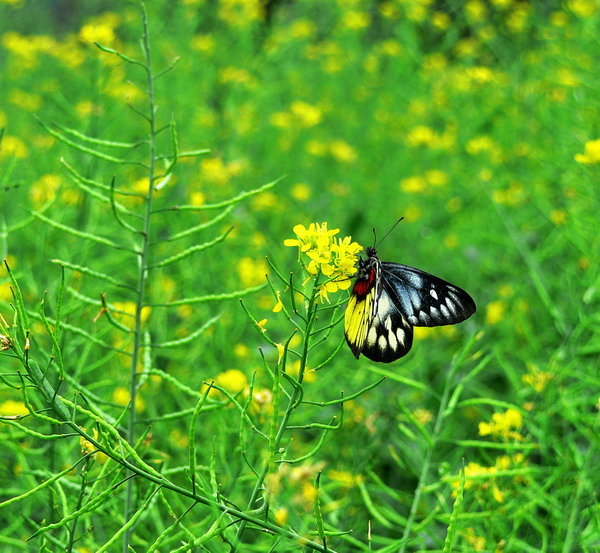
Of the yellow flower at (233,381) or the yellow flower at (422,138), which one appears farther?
the yellow flower at (422,138)

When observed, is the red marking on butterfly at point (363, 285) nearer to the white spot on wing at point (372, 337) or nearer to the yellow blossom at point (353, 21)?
the white spot on wing at point (372, 337)

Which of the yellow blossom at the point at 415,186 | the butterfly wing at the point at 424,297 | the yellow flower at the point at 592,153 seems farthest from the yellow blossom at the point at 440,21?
the butterfly wing at the point at 424,297

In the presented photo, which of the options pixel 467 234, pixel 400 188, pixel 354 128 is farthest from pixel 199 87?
pixel 467 234

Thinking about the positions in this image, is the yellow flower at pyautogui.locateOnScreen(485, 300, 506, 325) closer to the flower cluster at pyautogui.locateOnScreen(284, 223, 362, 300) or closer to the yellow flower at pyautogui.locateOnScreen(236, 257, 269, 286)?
the yellow flower at pyautogui.locateOnScreen(236, 257, 269, 286)

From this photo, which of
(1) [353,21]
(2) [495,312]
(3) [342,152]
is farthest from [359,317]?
(1) [353,21]

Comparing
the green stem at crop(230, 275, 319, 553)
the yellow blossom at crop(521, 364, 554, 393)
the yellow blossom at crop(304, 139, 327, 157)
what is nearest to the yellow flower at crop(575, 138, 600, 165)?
the yellow blossom at crop(521, 364, 554, 393)

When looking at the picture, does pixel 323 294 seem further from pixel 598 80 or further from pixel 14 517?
pixel 598 80

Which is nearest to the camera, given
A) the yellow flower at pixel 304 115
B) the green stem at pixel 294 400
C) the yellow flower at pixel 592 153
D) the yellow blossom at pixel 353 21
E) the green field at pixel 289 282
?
the green stem at pixel 294 400

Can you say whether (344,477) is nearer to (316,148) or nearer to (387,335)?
(387,335)
